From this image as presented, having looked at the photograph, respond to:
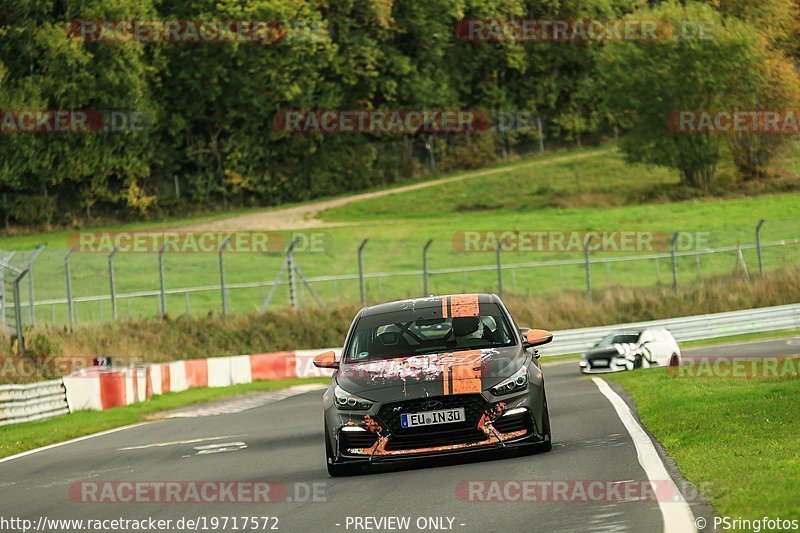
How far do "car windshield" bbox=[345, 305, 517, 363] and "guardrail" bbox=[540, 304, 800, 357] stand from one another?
916 inches

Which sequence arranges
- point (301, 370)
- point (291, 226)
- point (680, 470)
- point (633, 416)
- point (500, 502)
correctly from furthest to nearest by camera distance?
point (291, 226) < point (301, 370) < point (633, 416) < point (680, 470) < point (500, 502)

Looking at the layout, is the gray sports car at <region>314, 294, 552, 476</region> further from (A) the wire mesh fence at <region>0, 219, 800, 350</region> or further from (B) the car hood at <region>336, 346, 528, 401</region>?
(A) the wire mesh fence at <region>0, 219, 800, 350</region>

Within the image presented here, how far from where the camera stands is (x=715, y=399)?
16.7m

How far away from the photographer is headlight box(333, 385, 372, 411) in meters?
12.1

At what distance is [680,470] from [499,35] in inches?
3157

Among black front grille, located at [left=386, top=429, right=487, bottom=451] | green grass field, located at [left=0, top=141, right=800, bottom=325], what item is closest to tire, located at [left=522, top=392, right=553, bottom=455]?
black front grille, located at [left=386, top=429, right=487, bottom=451]

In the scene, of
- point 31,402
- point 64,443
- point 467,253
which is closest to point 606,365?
point 31,402

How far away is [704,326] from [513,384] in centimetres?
2757

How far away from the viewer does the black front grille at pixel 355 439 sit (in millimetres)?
12008

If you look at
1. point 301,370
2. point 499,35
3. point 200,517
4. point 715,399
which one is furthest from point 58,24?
point 200,517

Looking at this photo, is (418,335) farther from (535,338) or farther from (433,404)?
(433,404)

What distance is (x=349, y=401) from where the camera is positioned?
12.2 meters

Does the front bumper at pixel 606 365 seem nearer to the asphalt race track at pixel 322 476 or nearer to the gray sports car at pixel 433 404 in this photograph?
the asphalt race track at pixel 322 476

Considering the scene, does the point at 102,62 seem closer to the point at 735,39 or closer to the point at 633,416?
the point at 735,39
